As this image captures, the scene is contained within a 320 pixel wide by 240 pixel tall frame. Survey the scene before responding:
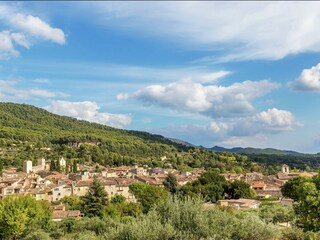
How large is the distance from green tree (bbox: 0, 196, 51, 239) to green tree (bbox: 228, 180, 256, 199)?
3095 centimetres

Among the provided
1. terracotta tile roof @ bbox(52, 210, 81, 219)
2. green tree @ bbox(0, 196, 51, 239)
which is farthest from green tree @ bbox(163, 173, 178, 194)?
green tree @ bbox(0, 196, 51, 239)

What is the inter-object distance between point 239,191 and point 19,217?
3511cm

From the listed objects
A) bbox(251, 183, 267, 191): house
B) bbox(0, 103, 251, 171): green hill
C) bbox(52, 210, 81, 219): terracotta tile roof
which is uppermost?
bbox(0, 103, 251, 171): green hill

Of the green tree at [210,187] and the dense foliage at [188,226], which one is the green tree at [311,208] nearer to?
the dense foliage at [188,226]

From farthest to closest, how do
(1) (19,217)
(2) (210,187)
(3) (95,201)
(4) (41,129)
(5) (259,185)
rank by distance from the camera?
1. (4) (41,129)
2. (5) (259,185)
3. (2) (210,187)
4. (3) (95,201)
5. (1) (19,217)

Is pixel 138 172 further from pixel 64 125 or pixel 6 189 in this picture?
pixel 64 125

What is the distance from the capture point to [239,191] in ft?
193

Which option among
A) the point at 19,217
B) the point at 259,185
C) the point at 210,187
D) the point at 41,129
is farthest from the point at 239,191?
the point at 41,129

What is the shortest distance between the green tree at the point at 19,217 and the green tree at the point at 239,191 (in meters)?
30.9

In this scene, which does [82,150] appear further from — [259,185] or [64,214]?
[64,214]

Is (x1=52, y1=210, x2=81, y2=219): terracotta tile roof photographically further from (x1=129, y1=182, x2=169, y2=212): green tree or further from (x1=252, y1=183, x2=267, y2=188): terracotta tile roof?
(x1=252, y1=183, x2=267, y2=188): terracotta tile roof

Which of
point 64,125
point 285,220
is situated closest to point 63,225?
point 285,220

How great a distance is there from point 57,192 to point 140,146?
3282 inches

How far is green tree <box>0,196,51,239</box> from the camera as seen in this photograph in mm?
34281
